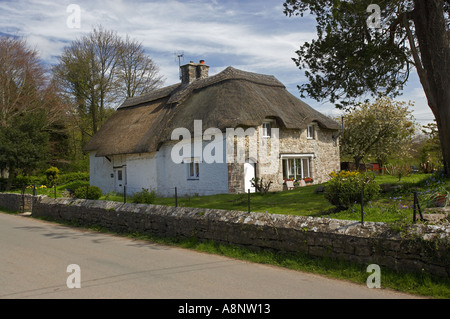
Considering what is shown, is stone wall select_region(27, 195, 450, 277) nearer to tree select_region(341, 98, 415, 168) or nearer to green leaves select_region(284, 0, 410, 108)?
green leaves select_region(284, 0, 410, 108)

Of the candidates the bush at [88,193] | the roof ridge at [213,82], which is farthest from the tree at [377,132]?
the bush at [88,193]

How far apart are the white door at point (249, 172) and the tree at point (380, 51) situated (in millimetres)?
6370

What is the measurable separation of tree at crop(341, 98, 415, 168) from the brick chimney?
43.4 ft

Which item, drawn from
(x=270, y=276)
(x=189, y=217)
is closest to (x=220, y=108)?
(x=189, y=217)

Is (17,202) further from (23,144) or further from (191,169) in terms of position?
(23,144)

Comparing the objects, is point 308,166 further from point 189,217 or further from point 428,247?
point 428,247

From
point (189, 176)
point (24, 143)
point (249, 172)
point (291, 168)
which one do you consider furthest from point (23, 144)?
point (291, 168)

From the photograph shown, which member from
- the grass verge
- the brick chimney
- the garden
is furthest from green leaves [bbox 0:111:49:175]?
the grass verge

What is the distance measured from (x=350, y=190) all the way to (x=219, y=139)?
10111 millimetres

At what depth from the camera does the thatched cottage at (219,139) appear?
18.3 metres

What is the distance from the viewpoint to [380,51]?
1190 centimetres

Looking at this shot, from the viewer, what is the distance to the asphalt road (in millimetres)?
5453

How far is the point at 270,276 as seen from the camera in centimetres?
634

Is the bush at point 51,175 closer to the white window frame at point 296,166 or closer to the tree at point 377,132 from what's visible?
the white window frame at point 296,166
